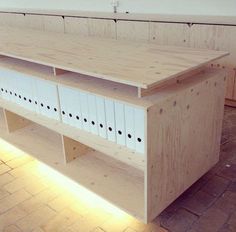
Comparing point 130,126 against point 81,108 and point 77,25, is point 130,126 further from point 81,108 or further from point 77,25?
point 77,25

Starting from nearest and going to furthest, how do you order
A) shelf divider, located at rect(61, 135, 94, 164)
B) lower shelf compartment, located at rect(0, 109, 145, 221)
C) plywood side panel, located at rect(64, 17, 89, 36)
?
1. lower shelf compartment, located at rect(0, 109, 145, 221)
2. shelf divider, located at rect(61, 135, 94, 164)
3. plywood side panel, located at rect(64, 17, 89, 36)

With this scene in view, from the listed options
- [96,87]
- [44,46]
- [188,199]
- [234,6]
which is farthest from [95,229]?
[234,6]

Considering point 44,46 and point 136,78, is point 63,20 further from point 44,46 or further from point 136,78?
point 136,78

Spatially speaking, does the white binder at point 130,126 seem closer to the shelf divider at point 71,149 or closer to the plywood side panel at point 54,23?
the shelf divider at point 71,149

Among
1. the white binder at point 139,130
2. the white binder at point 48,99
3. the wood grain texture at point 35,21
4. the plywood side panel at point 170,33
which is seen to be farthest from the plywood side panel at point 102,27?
the white binder at point 139,130

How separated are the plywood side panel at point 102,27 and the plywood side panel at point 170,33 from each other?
0.61 metres

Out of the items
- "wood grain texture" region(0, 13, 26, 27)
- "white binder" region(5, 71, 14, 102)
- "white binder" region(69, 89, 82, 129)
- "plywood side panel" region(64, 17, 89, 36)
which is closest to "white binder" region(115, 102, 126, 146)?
"white binder" region(69, 89, 82, 129)

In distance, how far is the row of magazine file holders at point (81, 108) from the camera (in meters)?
1.43

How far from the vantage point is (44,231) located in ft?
5.27

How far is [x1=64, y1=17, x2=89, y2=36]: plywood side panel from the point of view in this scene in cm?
415

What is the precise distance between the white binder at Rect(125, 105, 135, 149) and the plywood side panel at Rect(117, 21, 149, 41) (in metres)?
2.22

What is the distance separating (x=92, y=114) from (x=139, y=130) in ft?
1.05

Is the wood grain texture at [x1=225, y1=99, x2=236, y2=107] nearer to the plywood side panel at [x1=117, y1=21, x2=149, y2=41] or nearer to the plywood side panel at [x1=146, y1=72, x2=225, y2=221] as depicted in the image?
the plywood side panel at [x1=117, y1=21, x2=149, y2=41]

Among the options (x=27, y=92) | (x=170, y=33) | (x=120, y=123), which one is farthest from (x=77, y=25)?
(x=120, y=123)
